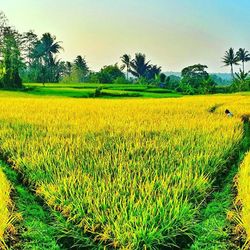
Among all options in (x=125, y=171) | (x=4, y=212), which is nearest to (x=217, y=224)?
(x=125, y=171)

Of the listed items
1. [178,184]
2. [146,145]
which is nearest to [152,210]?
[178,184]

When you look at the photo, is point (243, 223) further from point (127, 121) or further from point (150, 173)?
point (127, 121)

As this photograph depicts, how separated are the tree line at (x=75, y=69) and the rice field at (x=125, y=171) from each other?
25.8 meters

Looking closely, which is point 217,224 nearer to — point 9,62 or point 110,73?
point 9,62

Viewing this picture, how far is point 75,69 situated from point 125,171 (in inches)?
2167

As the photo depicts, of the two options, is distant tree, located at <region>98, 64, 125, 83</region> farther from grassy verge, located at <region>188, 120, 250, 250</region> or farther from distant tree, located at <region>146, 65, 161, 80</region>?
grassy verge, located at <region>188, 120, 250, 250</region>

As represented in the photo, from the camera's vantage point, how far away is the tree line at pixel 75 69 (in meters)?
33.6

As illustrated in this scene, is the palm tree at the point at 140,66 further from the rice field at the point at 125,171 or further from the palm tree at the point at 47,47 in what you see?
the rice field at the point at 125,171

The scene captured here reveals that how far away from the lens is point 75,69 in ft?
192

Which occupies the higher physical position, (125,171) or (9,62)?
(9,62)

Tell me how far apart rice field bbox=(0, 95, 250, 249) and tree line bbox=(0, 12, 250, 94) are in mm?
25775

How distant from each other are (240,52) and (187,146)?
62.1m

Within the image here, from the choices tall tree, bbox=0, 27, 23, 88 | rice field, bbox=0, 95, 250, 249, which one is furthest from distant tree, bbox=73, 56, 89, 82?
rice field, bbox=0, 95, 250, 249

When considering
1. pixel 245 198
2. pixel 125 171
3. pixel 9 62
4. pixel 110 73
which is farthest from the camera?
pixel 110 73
